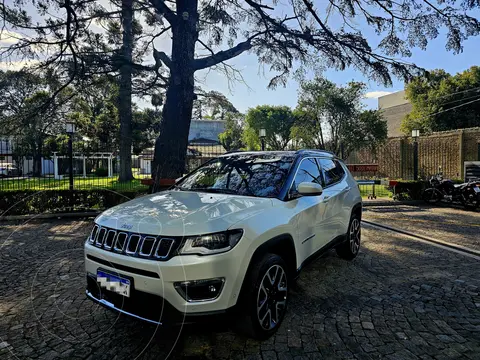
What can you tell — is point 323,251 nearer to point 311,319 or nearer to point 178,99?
point 311,319

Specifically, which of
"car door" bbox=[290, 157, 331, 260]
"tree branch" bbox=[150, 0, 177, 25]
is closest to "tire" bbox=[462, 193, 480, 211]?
"car door" bbox=[290, 157, 331, 260]

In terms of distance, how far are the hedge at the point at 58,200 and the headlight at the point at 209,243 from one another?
6.82 meters

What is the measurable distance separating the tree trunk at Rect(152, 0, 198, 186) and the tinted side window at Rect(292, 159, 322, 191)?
527 cm

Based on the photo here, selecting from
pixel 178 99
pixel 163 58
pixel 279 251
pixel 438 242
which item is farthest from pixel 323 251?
pixel 163 58

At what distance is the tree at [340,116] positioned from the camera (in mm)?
17688

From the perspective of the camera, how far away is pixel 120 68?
8797mm

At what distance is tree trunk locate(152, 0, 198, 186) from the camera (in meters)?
8.48

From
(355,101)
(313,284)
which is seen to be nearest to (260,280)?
(313,284)

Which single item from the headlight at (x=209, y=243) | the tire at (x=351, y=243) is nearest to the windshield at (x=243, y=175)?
the headlight at (x=209, y=243)

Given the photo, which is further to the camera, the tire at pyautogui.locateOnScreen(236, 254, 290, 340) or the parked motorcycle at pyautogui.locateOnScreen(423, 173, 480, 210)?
the parked motorcycle at pyautogui.locateOnScreen(423, 173, 480, 210)

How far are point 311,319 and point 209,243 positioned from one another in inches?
59.6

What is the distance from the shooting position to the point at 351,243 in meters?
4.86

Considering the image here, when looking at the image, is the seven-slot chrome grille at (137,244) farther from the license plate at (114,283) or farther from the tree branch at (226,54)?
the tree branch at (226,54)

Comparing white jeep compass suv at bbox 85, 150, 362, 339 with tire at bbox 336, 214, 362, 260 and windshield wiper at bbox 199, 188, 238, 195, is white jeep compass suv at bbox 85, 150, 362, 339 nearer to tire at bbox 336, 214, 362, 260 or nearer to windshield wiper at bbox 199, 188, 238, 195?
windshield wiper at bbox 199, 188, 238, 195
